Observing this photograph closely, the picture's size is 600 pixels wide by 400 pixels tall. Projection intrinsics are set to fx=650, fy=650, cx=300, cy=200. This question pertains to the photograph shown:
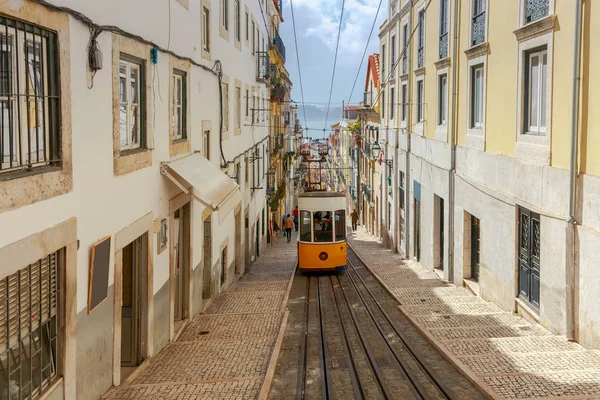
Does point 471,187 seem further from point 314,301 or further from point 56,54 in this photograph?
point 56,54

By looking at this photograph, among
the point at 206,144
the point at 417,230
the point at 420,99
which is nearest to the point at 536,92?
the point at 206,144

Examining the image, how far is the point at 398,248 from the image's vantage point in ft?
80.1

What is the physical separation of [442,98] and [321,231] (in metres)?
5.01

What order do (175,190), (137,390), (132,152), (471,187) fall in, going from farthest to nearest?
1. (471,187)
2. (175,190)
3. (132,152)
4. (137,390)

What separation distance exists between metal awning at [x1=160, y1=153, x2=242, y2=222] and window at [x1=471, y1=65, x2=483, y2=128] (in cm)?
600

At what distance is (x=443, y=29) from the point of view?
55.4 ft

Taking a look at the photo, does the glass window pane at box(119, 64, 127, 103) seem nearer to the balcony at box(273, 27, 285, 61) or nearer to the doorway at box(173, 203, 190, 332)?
the doorway at box(173, 203, 190, 332)

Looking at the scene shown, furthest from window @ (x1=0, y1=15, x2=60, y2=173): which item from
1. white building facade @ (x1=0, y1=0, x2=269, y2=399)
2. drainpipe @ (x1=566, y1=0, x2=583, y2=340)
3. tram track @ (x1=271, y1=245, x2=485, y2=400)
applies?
drainpipe @ (x1=566, y1=0, x2=583, y2=340)

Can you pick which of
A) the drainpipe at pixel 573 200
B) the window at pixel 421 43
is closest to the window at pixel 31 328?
the drainpipe at pixel 573 200

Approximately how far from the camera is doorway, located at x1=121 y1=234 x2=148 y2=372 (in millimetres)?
8648

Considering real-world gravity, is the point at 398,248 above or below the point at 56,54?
below

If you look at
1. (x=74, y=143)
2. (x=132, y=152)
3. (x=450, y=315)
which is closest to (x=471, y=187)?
(x=450, y=315)

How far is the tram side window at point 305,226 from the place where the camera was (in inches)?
732

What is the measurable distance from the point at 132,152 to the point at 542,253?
6.48 metres
